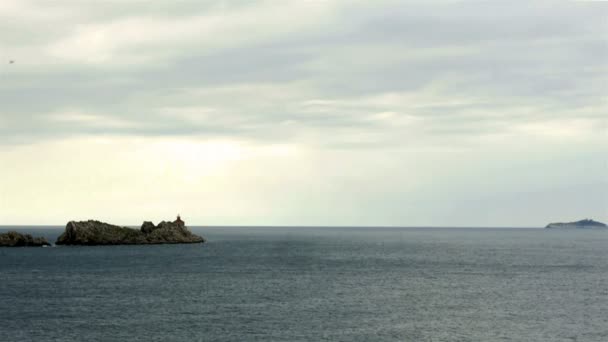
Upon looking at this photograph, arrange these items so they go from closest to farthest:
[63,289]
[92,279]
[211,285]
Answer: [63,289] < [211,285] < [92,279]

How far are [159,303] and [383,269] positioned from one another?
70.9m

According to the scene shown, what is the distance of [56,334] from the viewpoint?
240 feet

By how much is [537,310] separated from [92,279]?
81.5 meters

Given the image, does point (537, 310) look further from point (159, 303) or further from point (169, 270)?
point (169, 270)

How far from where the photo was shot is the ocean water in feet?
249

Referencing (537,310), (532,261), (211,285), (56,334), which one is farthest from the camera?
(532,261)

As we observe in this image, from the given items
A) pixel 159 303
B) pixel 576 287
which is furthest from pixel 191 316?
pixel 576 287

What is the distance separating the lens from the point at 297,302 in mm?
97812

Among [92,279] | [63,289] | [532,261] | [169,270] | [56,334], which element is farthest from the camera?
[532,261]

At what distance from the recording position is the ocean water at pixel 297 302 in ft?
249

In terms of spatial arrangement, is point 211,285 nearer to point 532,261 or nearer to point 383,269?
point 383,269

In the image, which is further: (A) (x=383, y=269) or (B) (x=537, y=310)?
(A) (x=383, y=269)

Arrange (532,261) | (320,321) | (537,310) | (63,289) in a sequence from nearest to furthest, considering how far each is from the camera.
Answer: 1. (320,321)
2. (537,310)
3. (63,289)
4. (532,261)

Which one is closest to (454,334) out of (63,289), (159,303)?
(159,303)
